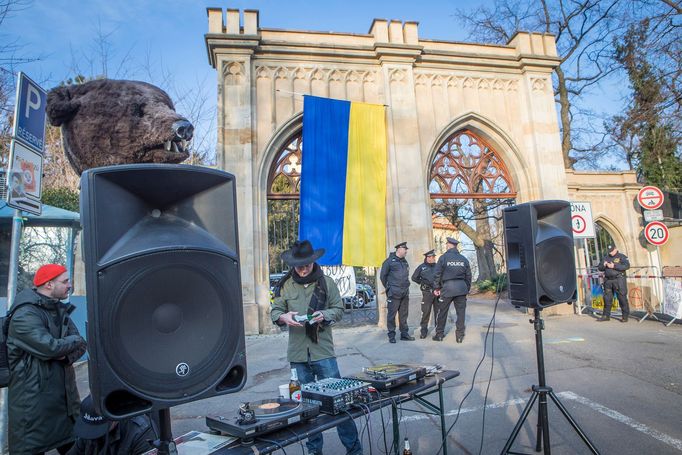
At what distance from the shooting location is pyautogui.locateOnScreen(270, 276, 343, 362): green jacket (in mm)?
3611

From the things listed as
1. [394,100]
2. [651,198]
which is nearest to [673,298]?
[651,198]

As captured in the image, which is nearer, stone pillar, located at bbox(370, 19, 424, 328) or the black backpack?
the black backpack

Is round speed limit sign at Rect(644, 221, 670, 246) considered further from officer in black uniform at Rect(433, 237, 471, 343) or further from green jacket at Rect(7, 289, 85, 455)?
green jacket at Rect(7, 289, 85, 455)

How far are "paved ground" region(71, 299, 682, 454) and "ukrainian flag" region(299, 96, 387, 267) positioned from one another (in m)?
2.14

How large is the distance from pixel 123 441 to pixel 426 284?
752cm

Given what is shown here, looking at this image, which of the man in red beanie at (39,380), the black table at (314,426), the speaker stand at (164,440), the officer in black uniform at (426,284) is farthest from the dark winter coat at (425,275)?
the speaker stand at (164,440)

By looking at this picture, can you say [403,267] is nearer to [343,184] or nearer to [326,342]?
[343,184]

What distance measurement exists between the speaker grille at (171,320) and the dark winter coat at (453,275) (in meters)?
7.08

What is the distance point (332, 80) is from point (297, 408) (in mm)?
9905

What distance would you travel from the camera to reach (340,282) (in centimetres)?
1103

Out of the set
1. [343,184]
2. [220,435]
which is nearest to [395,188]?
[343,184]

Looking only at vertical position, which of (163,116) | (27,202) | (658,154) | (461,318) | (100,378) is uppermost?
(658,154)

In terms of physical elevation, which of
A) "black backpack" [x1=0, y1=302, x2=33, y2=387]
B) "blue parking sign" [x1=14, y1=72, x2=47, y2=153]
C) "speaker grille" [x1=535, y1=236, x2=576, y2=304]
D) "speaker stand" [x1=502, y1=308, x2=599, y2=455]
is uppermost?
"blue parking sign" [x1=14, y1=72, x2=47, y2=153]

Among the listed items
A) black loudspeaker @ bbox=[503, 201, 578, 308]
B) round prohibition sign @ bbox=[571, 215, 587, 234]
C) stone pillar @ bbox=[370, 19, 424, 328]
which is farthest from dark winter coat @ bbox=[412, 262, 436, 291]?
black loudspeaker @ bbox=[503, 201, 578, 308]
